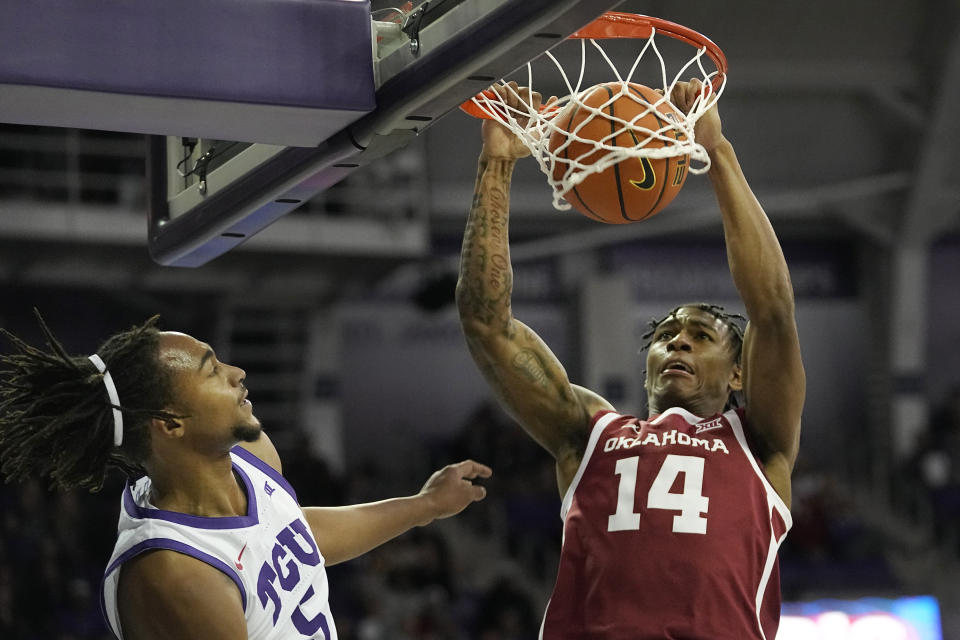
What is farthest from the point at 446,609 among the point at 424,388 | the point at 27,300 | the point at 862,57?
the point at 862,57

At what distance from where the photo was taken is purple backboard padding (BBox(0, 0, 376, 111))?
78.7 inches

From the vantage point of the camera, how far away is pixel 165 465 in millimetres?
2549

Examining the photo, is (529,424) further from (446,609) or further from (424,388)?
(424,388)

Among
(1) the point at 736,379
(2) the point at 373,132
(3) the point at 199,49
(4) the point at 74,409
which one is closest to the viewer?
(3) the point at 199,49

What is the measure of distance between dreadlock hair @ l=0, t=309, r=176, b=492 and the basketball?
41.9 inches

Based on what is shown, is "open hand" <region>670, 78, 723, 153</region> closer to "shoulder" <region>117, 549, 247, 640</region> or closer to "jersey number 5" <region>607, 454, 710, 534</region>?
"jersey number 5" <region>607, 454, 710, 534</region>

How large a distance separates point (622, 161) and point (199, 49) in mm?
1082

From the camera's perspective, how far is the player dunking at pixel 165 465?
240 cm

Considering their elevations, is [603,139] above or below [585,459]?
above

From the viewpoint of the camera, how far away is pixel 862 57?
10.4 meters

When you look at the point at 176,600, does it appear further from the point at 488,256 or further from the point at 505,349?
the point at 488,256

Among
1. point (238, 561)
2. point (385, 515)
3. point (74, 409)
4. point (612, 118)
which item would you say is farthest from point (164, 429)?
point (612, 118)

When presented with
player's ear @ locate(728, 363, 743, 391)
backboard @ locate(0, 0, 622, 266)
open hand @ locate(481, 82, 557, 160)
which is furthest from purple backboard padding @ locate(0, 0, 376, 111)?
player's ear @ locate(728, 363, 743, 391)

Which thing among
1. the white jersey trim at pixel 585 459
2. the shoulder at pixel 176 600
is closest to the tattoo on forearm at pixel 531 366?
the white jersey trim at pixel 585 459
